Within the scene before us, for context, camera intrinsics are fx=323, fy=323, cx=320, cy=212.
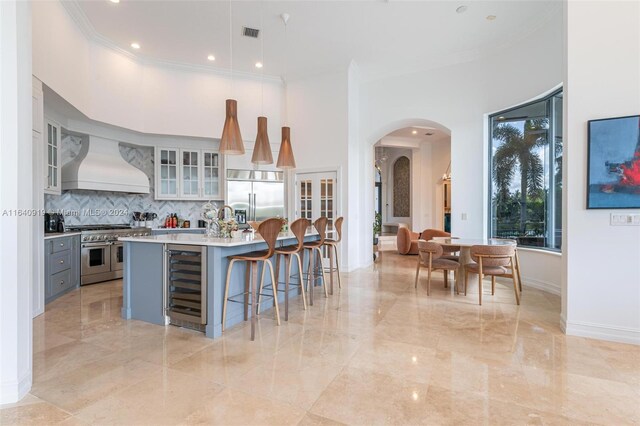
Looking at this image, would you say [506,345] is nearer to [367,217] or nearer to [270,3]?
[367,217]

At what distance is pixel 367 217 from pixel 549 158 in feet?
11.2

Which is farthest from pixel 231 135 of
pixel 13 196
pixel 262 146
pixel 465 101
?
pixel 465 101

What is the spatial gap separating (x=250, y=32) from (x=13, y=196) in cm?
421

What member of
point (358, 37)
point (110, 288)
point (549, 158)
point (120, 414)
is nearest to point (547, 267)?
point (549, 158)

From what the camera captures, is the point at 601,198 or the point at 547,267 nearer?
the point at 601,198

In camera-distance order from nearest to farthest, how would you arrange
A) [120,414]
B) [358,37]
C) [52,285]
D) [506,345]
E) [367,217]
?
[120,414]
[506,345]
[52,285]
[358,37]
[367,217]

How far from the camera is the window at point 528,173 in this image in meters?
4.96

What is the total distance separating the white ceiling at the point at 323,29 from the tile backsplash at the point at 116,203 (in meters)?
1.96

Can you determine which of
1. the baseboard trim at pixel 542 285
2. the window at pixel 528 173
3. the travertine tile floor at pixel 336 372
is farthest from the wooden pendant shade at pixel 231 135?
the baseboard trim at pixel 542 285

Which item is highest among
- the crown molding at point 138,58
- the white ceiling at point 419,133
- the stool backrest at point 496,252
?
the crown molding at point 138,58

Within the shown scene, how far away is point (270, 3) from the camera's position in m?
4.38

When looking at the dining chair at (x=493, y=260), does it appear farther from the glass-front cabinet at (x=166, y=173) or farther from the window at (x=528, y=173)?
the glass-front cabinet at (x=166, y=173)

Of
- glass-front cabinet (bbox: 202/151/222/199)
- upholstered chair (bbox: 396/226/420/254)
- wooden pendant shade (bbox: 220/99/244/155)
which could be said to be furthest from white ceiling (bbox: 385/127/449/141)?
wooden pendant shade (bbox: 220/99/244/155)

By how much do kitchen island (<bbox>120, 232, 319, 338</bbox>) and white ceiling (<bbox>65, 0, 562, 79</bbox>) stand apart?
3304 millimetres
